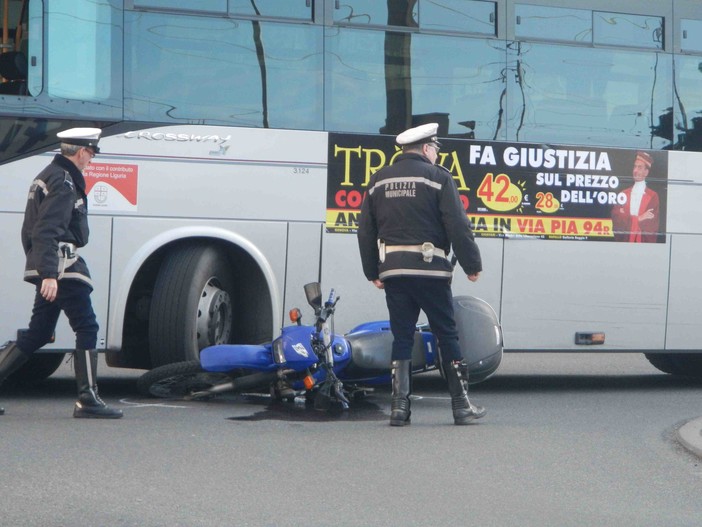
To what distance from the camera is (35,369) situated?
10664mm

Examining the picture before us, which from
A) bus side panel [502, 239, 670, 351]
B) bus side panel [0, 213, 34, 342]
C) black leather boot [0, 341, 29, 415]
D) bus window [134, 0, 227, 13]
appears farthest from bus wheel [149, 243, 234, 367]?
bus side panel [502, 239, 670, 351]

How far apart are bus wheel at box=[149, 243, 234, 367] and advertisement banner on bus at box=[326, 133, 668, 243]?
3.28ft

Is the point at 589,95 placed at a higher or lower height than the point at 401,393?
higher

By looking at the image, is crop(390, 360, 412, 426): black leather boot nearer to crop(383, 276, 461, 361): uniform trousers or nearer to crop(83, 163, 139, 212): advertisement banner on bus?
crop(383, 276, 461, 361): uniform trousers

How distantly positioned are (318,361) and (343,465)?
218cm

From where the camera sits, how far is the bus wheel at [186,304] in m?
9.35

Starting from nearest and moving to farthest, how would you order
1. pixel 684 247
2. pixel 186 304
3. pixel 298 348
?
pixel 298 348 < pixel 186 304 < pixel 684 247

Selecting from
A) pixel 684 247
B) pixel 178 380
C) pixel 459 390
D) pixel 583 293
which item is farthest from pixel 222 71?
pixel 684 247

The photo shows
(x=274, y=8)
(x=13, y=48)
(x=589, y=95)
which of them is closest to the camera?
(x=13, y=48)

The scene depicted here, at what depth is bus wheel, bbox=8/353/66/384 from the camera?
34.7 ft

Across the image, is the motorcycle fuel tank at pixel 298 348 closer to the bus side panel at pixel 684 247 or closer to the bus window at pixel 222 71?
the bus window at pixel 222 71

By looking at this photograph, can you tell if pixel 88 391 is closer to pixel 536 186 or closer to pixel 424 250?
pixel 424 250

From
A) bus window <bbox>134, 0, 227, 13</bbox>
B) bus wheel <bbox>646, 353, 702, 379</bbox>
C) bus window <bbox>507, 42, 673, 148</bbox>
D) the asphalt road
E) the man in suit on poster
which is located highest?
bus window <bbox>134, 0, 227, 13</bbox>

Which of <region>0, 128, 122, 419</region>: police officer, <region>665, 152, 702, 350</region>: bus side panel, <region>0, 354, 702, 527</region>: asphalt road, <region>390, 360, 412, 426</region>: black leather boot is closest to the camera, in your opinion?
<region>0, 354, 702, 527</region>: asphalt road
